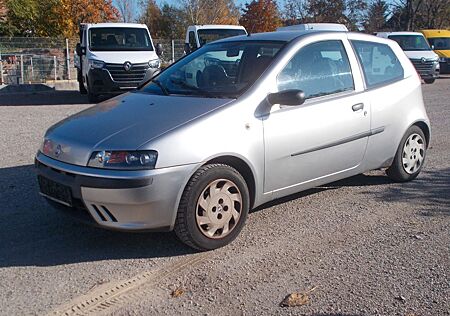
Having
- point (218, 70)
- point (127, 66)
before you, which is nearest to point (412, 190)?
point (218, 70)

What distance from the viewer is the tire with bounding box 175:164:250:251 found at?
4145 millimetres

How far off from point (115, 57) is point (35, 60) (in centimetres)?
709

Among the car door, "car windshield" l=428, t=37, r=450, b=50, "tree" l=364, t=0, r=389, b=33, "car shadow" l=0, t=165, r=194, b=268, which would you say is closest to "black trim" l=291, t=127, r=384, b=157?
the car door

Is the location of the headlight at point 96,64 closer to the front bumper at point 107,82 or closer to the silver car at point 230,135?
the front bumper at point 107,82

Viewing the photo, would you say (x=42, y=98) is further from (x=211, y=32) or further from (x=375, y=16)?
(x=375, y=16)

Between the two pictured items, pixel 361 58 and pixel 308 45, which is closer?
pixel 308 45

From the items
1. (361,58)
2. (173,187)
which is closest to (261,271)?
(173,187)

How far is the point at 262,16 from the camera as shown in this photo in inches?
1750

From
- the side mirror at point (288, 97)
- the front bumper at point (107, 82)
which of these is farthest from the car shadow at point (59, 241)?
the front bumper at point (107, 82)

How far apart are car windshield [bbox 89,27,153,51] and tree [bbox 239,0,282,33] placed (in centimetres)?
2893

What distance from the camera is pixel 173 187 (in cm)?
404

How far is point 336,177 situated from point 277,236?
1.06 metres

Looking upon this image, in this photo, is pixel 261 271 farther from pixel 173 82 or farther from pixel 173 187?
pixel 173 82

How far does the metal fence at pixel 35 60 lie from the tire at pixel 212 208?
57.0 ft
